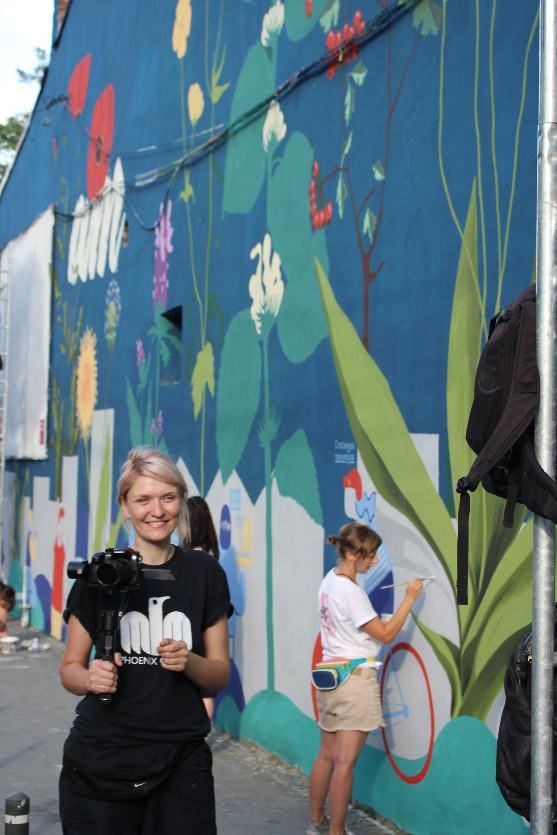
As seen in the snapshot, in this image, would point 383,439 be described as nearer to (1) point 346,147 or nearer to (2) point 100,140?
(1) point 346,147

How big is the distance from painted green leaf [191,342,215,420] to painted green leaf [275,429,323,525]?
1494mm

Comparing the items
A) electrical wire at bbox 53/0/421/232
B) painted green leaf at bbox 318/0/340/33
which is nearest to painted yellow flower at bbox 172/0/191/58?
electrical wire at bbox 53/0/421/232

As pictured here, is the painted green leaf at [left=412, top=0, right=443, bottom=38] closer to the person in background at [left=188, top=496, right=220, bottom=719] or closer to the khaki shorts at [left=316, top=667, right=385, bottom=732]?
the khaki shorts at [left=316, top=667, right=385, bottom=732]

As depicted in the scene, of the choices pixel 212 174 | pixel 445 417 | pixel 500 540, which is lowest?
pixel 500 540

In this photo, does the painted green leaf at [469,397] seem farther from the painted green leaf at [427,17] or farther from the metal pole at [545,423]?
the metal pole at [545,423]

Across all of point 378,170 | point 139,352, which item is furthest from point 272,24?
point 139,352

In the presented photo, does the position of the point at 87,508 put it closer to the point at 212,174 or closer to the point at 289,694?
the point at 212,174

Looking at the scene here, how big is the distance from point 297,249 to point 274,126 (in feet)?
3.39

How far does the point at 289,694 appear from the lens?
684 centimetres

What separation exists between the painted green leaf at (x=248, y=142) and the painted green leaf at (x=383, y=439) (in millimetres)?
1420

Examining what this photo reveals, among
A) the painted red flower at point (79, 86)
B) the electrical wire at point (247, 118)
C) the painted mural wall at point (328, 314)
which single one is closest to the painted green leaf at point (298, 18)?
the painted mural wall at point (328, 314)

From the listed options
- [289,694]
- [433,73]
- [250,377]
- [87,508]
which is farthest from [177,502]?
[87,508]

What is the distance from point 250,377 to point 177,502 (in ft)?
14.3

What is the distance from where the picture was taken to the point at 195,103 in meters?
9.04
